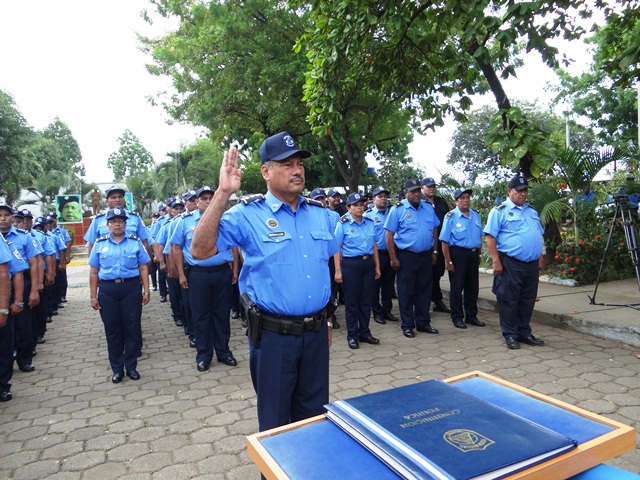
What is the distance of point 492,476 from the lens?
1.11m

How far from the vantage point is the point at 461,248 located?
6.71 metres

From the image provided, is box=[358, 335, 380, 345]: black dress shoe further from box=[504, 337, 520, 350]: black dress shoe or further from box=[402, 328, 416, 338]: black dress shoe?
box=[504, 337, 520, 350]: black dress shoe

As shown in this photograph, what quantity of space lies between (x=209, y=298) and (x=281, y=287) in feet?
10.6

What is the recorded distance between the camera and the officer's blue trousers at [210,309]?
17.7 ft

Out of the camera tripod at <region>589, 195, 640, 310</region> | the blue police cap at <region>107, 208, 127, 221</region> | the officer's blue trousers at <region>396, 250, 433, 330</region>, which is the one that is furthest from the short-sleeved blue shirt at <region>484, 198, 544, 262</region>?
the blue police cap at <region>107, 208, 127, 221</region>

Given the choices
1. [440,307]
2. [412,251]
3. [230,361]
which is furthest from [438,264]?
[230,361]

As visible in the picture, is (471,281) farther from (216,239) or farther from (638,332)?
(216,239)

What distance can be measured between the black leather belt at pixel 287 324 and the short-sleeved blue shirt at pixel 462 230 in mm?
4627

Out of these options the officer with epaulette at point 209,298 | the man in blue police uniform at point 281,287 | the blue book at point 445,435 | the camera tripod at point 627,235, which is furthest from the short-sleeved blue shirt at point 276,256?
the camera tripod at point 627,235

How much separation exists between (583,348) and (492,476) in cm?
517

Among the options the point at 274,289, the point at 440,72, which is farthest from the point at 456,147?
the point at 274,289

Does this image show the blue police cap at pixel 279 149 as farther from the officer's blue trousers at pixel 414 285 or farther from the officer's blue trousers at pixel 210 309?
the officer's blue trousers at pixel 414 285

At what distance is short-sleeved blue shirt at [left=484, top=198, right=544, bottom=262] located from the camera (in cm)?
544

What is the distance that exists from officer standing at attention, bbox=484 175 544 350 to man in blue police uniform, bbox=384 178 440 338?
3.33ft
